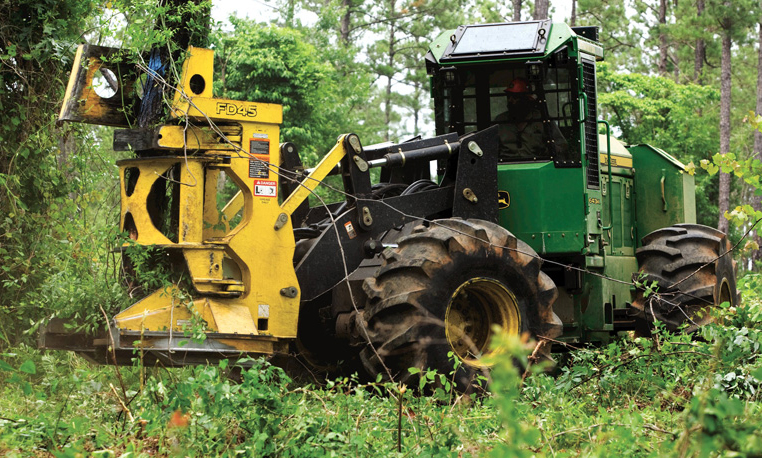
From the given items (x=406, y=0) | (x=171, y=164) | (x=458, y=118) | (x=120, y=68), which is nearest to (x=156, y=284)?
(x=171, y=164)

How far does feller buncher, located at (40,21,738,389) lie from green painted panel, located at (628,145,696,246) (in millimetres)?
1280

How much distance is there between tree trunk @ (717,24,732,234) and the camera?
27.8 metres

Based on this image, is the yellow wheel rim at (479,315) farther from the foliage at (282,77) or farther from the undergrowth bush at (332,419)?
the foliage at (282,77)

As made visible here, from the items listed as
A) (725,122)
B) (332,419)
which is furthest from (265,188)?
(725,122)

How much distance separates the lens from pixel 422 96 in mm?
48406

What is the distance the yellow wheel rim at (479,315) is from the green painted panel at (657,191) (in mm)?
4262

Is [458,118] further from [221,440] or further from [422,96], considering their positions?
[422,96]

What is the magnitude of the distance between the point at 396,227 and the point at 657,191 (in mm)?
4719

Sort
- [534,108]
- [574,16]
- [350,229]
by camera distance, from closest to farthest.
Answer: [350,229] → [534,108] → [574,16]

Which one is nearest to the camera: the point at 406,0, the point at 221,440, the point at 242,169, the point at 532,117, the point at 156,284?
the point at 221,440

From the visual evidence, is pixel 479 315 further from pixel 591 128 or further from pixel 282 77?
pixel 282 77

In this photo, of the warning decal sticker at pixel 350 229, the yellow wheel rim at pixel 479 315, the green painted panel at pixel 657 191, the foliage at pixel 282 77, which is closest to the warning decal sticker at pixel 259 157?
the warning decal sticker at pixel 350 229

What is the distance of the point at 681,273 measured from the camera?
9.90 metres

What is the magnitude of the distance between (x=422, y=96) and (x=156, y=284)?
140 ft
